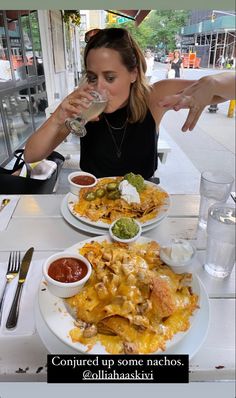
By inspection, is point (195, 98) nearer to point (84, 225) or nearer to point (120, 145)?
point (84, 225)

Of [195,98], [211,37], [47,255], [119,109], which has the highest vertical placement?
[211,37]

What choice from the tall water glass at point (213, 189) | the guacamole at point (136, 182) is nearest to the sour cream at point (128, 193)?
the guacamole at point (136, 182)

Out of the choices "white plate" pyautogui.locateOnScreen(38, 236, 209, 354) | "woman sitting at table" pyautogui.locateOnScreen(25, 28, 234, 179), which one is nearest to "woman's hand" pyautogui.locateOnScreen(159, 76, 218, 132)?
"woman sitting at table" pyautogui.locateOnScreen(25, 28, 234, 179)

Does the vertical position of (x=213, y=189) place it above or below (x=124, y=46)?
below

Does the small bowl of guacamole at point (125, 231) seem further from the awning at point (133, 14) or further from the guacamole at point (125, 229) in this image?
the awning at point (133, 14)

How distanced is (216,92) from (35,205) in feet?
1.93

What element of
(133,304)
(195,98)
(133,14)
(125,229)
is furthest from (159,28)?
(133,304)

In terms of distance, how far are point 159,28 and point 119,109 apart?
43 centimetres

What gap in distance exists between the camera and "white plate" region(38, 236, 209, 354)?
1.26ft

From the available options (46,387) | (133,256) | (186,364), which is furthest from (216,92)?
(46,387)

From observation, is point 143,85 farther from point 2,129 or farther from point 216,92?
point 2,129

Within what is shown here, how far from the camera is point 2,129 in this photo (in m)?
2.50

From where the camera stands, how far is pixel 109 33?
27.8 inches

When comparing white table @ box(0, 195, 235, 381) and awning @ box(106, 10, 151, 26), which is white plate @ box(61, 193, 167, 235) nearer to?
white table @ box(0, 195, 235, 381)
